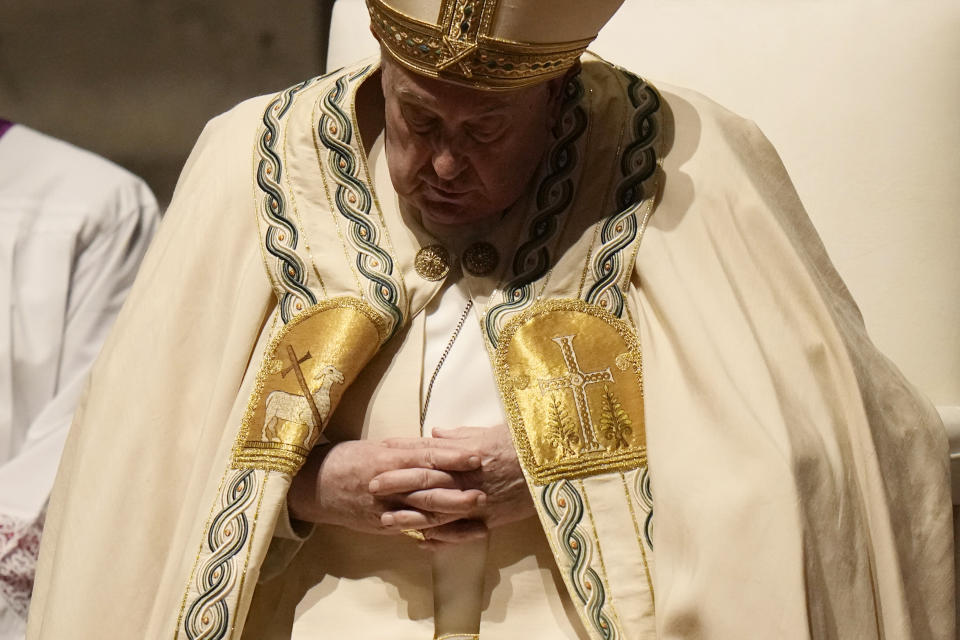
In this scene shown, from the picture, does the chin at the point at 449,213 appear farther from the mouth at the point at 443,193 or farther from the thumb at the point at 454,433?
the thumb at the point at 454,433

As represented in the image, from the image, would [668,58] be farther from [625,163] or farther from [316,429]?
[316,429]

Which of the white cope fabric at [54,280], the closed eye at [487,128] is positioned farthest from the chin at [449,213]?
the white cope fabric at [54,280]

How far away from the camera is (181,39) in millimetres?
3301

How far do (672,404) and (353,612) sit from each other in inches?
19.4

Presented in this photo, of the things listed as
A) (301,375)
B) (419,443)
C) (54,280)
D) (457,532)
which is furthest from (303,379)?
(54,280)

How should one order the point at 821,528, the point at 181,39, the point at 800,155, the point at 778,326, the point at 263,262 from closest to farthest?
the point at 821,528 → the point at 778,326 → the point at 263,262 → the point at 800,155 → the point at 181,39

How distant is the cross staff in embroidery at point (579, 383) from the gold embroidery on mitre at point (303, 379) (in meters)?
0.24

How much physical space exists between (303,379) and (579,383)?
353 mm

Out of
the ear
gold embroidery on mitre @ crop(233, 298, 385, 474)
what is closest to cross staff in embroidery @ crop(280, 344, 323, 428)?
gold embroidery on mitre @ crop(233, 298, 385, 474)

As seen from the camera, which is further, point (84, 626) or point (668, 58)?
point (668, 58)

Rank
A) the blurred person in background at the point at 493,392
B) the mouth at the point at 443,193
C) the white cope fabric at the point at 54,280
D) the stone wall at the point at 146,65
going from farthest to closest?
1. the stone wall at the point at 146,65
2. the white cope fabric at the point at 54,280
3. the mouth at the point at 443,193
4. the blurred person in background at the point at 493,392

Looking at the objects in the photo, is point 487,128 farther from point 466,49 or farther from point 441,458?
point 441,458

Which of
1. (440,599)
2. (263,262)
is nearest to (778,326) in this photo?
(440,599)

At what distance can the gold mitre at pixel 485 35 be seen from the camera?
181 centimetres
